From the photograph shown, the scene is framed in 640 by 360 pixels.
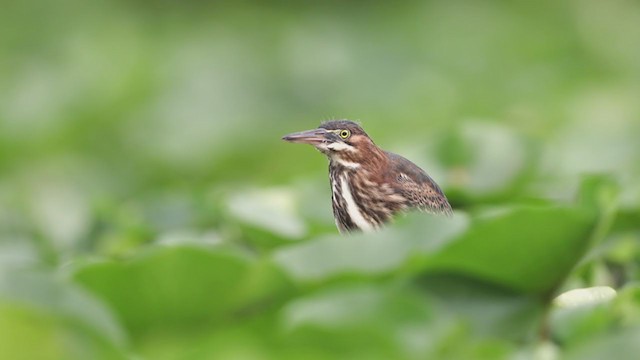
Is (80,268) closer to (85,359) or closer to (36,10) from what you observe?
(85,359)

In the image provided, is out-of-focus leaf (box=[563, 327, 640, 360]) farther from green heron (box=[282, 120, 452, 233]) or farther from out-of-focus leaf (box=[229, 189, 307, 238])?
out-of-focus leaf (box=[229, 189, 307, 238])

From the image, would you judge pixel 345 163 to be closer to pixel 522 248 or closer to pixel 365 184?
pixel 365 184

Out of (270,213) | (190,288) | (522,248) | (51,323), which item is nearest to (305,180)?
(270,213)

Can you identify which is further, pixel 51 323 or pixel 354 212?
pixel 354 212

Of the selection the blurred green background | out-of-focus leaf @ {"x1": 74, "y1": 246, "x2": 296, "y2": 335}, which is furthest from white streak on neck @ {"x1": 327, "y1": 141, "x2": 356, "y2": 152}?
out-of-focus leaf @ {"x1": 74, "y1": 246, "x2": 296, "y2": 335}

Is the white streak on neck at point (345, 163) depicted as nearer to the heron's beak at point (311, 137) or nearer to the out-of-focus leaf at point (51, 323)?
the heron's beak at point (311, 137)
